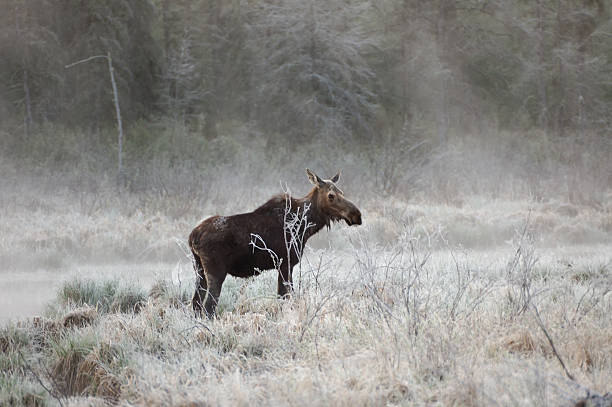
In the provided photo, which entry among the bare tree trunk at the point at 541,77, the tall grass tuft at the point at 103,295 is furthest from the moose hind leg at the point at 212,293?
the bare tree trunk at the point at 541,77

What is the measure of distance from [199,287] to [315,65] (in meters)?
17.8

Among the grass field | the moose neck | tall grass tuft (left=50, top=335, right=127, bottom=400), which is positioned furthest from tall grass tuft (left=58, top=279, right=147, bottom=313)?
the moose neck

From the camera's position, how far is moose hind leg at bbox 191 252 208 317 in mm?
5973

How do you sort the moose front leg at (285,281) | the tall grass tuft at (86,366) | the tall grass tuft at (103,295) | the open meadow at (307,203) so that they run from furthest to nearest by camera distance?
1. the tall grass tuft at (103,295)
2. the moose front leg at (285,281)
3. the tall grass tuft at (86,366)
4. the open meadow at (307,203)

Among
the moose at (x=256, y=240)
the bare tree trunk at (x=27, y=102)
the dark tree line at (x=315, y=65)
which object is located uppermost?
the dark tree line at (x=315, y=65)

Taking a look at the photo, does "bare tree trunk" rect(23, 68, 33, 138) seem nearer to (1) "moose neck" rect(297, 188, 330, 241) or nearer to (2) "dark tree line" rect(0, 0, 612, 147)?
(2) "dark tree line" rect(0, 0, 612, 147)

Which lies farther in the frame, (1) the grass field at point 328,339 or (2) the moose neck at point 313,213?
(2) the moose neck at point 313,213

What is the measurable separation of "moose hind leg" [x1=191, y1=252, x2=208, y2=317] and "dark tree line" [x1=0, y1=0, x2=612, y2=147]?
54.4 ft

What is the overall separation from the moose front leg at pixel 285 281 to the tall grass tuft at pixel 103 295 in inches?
66.7

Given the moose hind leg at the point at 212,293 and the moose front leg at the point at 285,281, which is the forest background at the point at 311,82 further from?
the moose hind leg at the point at 212,293

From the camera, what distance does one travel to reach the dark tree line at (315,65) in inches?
845

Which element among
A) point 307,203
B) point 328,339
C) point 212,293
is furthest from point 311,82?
point 328,339

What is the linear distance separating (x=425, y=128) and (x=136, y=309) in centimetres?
1787

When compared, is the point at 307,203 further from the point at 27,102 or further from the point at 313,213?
the point at 27,102
